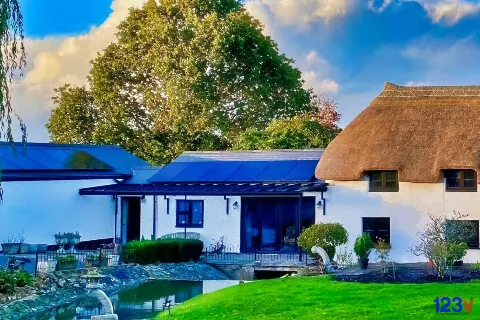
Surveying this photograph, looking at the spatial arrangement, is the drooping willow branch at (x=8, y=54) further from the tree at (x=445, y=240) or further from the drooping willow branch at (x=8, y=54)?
the tree at (x=445, y=240)

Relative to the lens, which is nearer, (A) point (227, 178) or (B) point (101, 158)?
(A) point (227, 178)

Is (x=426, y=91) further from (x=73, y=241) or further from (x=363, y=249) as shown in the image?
(x=73, y=241)

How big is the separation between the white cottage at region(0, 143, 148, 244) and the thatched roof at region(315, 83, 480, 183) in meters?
10.9

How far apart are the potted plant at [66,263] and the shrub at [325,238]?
8.10 m

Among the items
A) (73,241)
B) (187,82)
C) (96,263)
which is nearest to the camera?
(96,263)

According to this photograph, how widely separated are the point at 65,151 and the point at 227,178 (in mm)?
8291

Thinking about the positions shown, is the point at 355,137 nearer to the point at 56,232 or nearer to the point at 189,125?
the point at 56,232

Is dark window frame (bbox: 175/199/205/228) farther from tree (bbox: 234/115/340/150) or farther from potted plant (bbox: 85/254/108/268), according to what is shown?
tree (bbox: 234/115/340/150)

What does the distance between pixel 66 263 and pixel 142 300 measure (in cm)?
376

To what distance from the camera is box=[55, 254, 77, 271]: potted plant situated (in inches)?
1007

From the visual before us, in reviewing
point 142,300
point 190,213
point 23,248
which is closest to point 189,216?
point 190,213

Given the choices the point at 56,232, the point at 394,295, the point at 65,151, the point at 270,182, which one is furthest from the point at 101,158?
the point at 394,295

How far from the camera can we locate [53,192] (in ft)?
110

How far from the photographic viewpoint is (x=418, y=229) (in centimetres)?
2981
